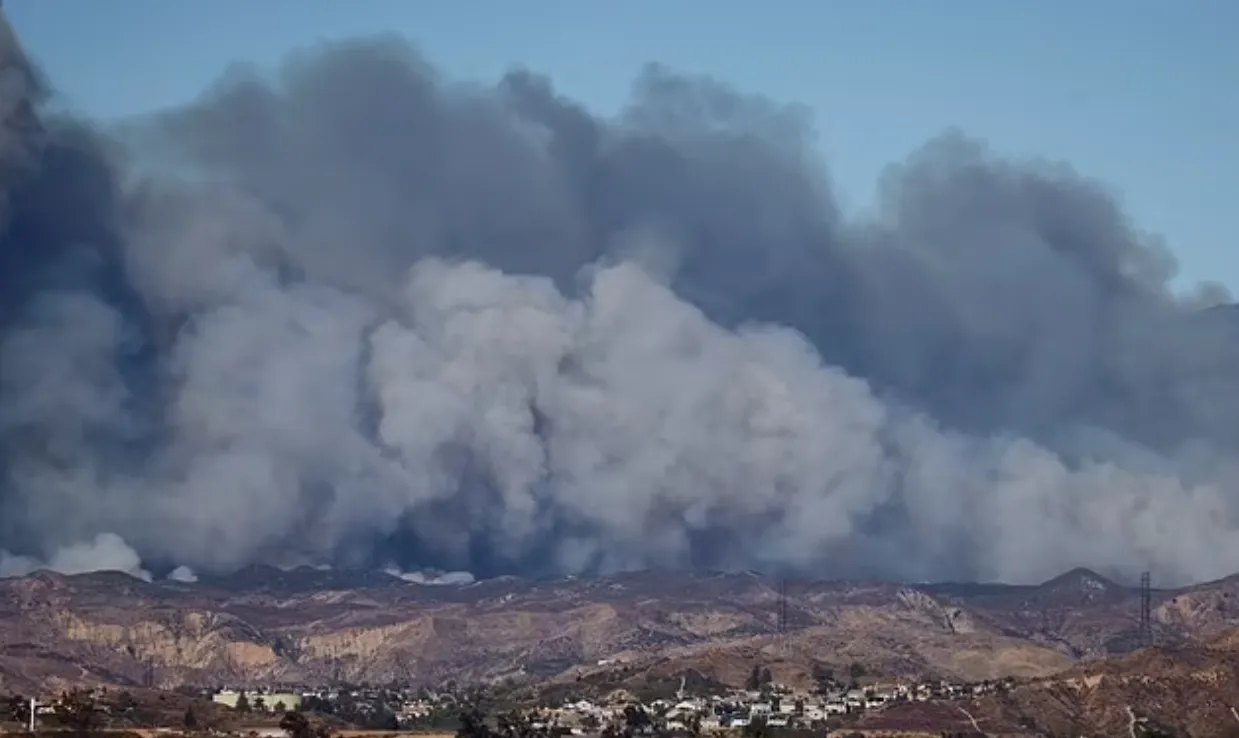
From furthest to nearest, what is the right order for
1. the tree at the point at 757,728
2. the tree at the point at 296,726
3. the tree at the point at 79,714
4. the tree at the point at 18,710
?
1. the tree at the point at 757,728
2. the tree at the point at 18,710
3. the tree at the point at 296,726
4. the tree at the point at 79,714

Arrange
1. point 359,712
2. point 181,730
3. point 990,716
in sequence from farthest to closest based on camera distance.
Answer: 1. point 359,712
2. point 990,716
3. point 181,730

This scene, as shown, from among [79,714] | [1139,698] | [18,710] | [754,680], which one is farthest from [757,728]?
[18,710]

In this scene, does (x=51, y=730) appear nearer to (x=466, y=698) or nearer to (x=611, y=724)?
(x=611, y=724)

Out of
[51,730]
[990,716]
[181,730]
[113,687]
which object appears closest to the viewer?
[51,730]

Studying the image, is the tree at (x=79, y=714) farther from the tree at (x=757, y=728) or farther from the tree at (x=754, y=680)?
the tree at (x=754, y=680)

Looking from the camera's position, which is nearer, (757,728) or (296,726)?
(296,726)

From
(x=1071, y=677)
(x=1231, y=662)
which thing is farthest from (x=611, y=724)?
(x=1231, y=662)

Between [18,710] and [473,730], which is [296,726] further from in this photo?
[18,710]

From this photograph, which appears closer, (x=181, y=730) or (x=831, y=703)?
(x=181, y=730)

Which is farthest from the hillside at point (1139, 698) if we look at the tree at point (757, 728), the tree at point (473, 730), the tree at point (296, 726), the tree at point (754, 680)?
the tree at point (296, 726)

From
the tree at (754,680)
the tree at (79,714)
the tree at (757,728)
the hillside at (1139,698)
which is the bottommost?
the tree at (79,714)

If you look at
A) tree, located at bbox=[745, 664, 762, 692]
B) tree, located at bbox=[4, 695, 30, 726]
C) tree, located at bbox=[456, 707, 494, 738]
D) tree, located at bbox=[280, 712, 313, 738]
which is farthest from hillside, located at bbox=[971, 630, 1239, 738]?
tree, located at bbox=[4, 695, 30, 726]
